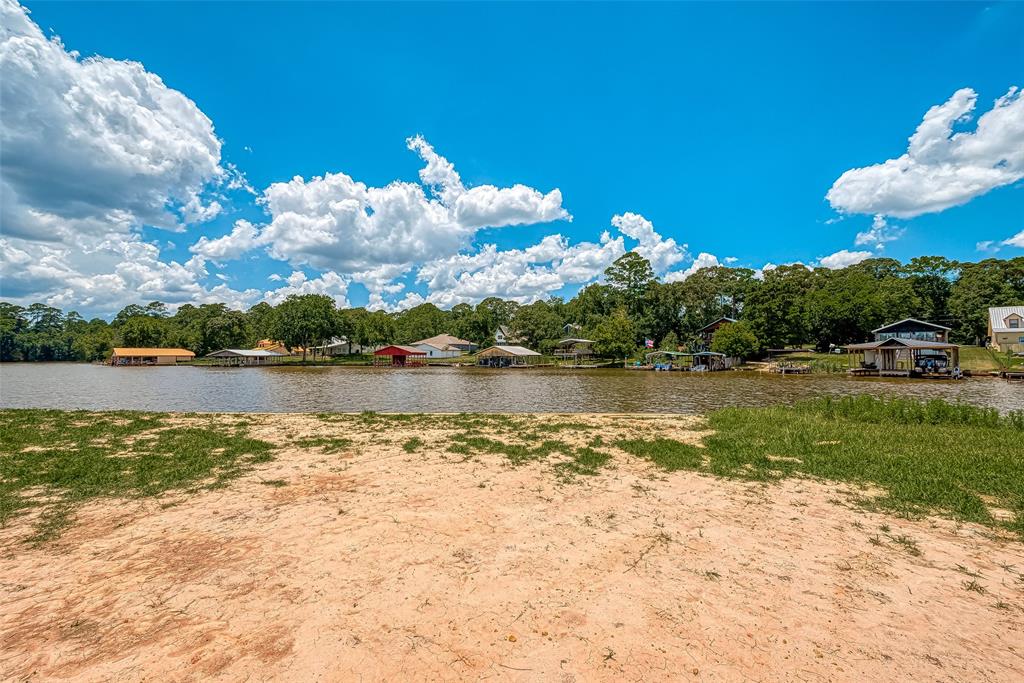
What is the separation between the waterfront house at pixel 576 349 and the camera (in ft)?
252

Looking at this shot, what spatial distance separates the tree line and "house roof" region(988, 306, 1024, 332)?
284 inches

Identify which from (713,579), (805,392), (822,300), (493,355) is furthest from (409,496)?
(822,300)

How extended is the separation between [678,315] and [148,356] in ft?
343

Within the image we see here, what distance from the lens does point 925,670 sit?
11.7 ft

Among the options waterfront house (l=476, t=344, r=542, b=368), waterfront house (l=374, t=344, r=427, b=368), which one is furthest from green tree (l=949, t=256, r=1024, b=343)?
waterfront house (l=374, t=344, r=427, b=368)

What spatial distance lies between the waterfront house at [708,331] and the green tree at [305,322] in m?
70.1

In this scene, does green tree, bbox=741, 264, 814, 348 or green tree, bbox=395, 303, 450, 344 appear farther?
green tree, bbox=395, 303, 450, 344

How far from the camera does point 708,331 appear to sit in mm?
76312

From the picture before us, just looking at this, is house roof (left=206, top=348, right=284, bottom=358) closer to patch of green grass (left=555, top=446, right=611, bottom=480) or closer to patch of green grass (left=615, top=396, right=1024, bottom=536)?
patch of green grass (left=555, top=446, right=611, bottom=480)

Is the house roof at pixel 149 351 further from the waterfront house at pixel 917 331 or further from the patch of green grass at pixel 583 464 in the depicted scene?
Answer: the waterfront house at pixel 917 331

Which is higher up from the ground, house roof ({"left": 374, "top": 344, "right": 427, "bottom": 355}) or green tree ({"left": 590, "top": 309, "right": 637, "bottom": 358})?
green tree ({"left": 590, "top": 309, "right": 637, "bottom": 358})

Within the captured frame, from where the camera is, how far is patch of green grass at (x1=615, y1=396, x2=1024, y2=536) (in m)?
7.28

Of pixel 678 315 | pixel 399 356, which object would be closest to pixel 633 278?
pixel 678 315

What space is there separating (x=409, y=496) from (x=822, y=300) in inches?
3039
